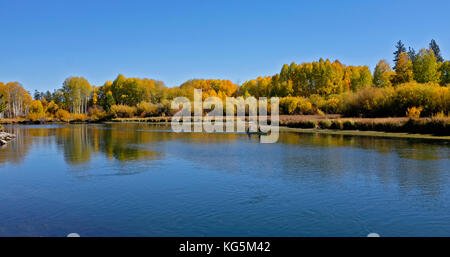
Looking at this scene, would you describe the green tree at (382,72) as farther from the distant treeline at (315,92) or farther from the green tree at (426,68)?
the green tree at (426,68)

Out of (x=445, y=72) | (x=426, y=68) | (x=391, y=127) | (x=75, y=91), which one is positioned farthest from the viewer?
(x=75, y=91)

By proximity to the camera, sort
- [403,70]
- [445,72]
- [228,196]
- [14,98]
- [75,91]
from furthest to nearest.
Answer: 1. [75,91]
2. [14,98]
3. [445,72]
4. [403,70]
5. [228,196]

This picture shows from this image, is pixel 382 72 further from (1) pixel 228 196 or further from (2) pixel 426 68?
(1) pixel 228 196

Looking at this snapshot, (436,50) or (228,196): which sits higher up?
(436,50)

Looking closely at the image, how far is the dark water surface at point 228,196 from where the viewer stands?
22.7 ft

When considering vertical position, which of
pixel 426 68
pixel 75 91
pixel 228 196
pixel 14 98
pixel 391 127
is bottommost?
pixel 228 196

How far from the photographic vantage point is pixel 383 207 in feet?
26.9

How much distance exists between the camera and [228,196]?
929cm

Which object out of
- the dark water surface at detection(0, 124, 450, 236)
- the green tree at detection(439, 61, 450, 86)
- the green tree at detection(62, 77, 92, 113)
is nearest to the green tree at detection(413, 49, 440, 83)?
the green tree at detection(439, 61, 450, 86)

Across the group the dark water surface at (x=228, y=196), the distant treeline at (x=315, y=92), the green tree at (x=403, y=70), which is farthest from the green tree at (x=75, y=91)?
the dark water surface at (x=228, y=196)

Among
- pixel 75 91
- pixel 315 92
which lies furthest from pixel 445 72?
pixel 75 91

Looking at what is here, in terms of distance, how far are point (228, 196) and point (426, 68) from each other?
59200mm
